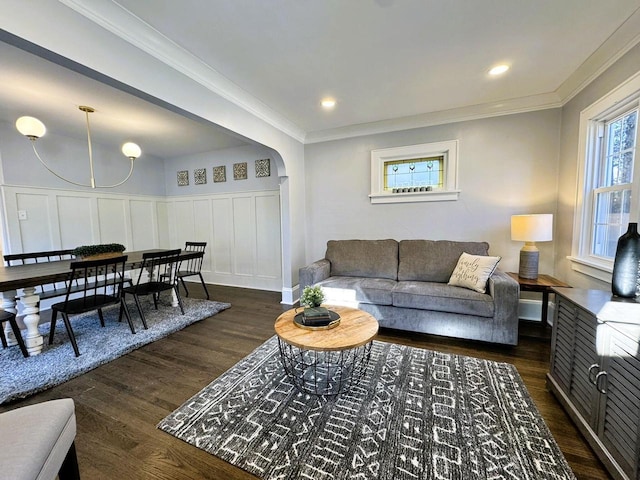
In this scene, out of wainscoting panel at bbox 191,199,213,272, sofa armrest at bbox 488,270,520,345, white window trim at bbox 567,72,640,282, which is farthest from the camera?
wainscoting panel at bbox 191,199,213,272

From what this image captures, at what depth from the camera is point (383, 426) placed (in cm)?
147

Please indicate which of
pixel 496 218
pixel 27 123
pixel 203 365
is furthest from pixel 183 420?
pixel 496 218

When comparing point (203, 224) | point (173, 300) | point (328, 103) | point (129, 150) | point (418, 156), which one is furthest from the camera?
point (203, 224)

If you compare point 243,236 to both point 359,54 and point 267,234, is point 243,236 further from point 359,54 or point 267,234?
point 359,54

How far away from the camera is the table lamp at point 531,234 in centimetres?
256

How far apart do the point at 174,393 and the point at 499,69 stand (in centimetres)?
373

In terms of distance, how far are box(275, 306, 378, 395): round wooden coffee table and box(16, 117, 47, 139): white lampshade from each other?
3046 millimetres

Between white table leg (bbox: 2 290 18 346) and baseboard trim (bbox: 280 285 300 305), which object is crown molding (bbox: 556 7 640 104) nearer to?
baseboard trim (bbox: 280 285 300 305)

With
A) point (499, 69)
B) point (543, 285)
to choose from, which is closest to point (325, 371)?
point (543, 285)

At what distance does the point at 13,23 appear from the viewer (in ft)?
4.07

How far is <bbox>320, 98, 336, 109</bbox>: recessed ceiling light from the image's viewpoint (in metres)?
2.85

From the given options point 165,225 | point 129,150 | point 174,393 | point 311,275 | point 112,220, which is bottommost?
point 174,393

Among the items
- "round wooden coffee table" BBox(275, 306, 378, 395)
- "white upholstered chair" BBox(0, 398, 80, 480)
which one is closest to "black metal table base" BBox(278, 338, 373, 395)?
"round wooden coffee table" BBox(275, 306, 378, 395)

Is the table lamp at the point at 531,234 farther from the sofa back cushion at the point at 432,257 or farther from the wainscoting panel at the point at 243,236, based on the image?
the wainscoting panel at the point at 243,236
